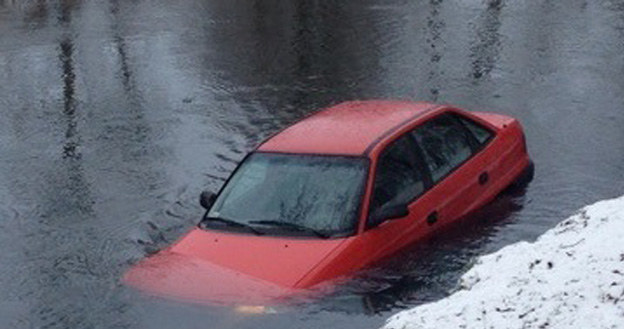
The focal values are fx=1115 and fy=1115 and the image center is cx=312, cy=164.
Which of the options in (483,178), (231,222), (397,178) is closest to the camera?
(231,222)

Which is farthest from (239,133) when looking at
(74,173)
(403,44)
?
(403,44)

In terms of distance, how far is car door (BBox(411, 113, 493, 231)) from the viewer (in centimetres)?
1020

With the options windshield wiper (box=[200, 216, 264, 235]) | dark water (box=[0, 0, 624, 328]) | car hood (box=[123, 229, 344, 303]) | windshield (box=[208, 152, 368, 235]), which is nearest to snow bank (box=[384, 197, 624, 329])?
dark water (box=[0, 0, 624, 328])

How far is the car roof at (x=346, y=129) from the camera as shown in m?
9.97

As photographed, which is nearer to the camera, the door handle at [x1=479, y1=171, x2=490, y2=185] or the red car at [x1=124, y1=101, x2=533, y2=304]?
the red car at [x1=124, y1=101, x2=533, y2=304]

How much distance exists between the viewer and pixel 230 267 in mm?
8766

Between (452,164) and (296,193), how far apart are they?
1.82m

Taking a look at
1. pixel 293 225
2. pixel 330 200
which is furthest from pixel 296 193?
pixel 293 225

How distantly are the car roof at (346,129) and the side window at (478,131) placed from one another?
1.24 feet

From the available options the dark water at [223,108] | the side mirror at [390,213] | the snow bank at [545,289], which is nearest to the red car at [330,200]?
the side mirror at [390,213]

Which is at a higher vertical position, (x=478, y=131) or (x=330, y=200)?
(x=330, y=200)

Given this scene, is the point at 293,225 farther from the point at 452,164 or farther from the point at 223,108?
the point at 223,108

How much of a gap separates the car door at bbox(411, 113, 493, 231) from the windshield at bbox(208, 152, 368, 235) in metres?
0.88

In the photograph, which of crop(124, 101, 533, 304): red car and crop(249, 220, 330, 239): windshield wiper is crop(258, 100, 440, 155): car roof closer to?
crop(124, 101, 533, 304): red car
